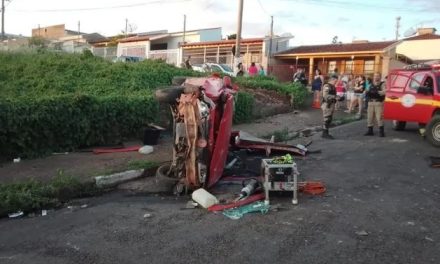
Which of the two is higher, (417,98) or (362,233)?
(417,98)

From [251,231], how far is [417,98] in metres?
8.67

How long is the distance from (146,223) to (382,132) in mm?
9342

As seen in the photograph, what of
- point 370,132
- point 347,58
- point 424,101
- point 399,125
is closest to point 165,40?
point 347,58

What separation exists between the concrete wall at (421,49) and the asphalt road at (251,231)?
37.1 metres

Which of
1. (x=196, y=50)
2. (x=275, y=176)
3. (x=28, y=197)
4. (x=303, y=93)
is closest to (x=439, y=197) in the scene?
(x=275, y=176)

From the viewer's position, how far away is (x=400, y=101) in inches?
518

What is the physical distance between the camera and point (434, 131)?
11.9 metres

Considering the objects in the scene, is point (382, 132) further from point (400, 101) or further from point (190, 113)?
point (190, 113)

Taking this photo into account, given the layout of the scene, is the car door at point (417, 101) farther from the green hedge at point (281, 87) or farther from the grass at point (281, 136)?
the green hedge at point (281, 87)

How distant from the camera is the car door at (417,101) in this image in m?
12.5

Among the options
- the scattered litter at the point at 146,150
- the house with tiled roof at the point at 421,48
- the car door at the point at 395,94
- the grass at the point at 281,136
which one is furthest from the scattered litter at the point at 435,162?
the house with tiled roof at the point at 421,48

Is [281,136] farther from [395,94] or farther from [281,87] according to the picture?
[281,87]

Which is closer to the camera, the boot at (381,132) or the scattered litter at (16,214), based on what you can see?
the scattered litter at (16,214)

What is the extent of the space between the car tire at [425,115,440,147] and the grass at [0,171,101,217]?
8.31 m
